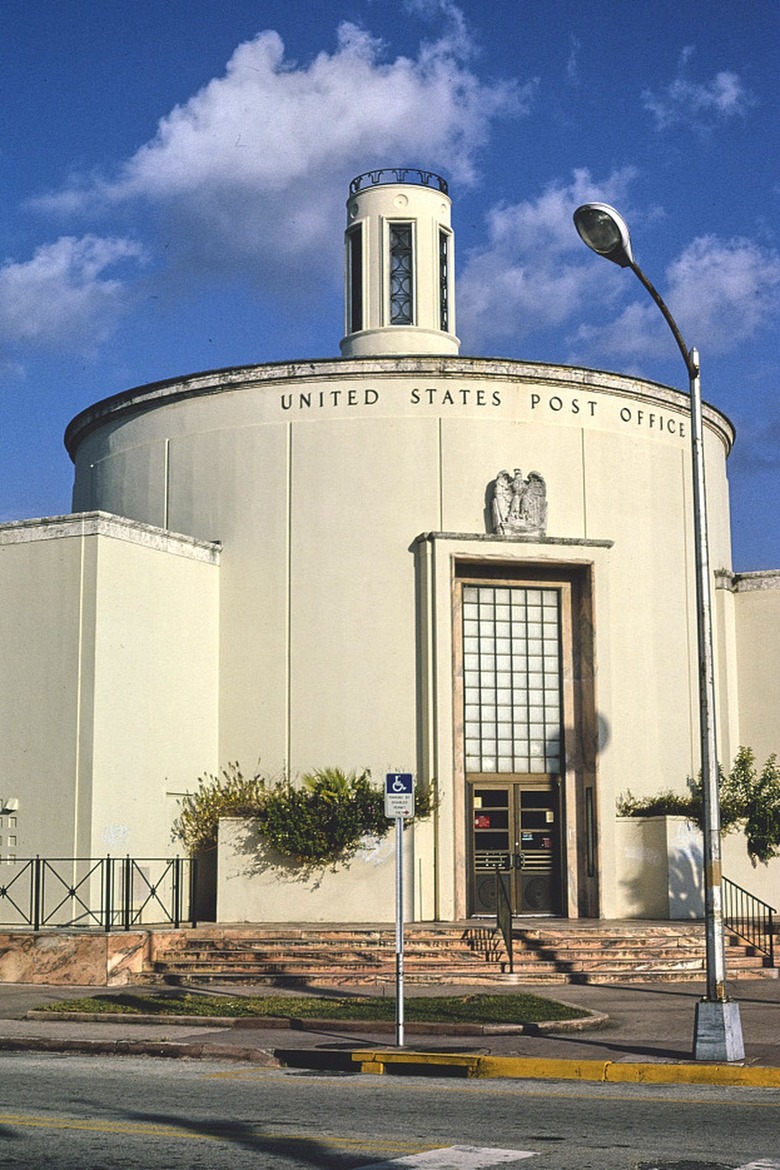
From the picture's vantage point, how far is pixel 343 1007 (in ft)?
58.0

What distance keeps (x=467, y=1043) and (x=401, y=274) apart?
19.5 metres

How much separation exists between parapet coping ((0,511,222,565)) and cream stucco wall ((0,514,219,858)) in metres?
0.02

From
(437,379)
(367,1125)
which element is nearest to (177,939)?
(437,379)

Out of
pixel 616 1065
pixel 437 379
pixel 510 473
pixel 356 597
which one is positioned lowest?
pixel 616 1065

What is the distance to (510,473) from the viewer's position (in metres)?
27.5

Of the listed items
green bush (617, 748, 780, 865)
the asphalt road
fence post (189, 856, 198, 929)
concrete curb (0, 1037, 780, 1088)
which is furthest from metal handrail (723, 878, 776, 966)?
the asphalt road

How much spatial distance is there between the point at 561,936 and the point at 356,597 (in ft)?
24.5

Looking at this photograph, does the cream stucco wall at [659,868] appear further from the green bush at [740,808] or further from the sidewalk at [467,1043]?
the sidewalk at [467,1043]

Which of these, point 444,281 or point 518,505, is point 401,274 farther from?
point 518,505

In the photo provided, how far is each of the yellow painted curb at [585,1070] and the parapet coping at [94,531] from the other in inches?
515

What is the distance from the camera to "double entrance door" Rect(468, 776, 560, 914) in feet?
87.3

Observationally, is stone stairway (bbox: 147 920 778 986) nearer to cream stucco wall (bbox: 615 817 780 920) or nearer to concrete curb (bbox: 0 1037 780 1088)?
cream stucco wall (bbox: 615 817 780 920)

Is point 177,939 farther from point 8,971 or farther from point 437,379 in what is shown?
point 437,379

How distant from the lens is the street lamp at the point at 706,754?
13805 mm
